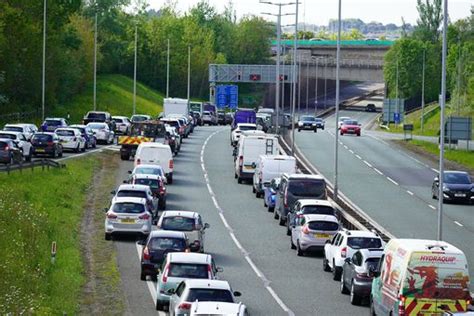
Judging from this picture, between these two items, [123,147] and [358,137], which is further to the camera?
[358,137]

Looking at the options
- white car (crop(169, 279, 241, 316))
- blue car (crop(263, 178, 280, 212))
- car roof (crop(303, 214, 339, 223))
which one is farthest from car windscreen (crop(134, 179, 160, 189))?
white car (crop(169, 279, 241, 316))

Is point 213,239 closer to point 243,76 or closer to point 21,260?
point 21,260

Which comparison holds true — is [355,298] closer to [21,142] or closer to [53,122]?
[21,142]

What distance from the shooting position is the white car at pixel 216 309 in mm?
25047

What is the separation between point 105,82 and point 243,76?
29503 millimetres

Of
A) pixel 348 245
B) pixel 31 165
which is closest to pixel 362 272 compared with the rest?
pixel 348 245

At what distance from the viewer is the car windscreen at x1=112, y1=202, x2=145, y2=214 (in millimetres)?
44156

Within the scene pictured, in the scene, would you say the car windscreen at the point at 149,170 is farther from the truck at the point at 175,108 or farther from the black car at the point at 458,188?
the truck at the point at 175,108

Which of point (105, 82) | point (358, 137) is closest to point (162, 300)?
point (358, 137)

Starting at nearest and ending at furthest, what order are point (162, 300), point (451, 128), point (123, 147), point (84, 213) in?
point (162, 300), point (84, 213), point (123, 147), point (451, 128)

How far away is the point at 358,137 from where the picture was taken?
109688 mm

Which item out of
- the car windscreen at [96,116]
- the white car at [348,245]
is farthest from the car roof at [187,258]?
the car windscreen at [96,116]

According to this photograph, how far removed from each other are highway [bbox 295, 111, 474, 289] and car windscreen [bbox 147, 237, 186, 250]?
36.9ft

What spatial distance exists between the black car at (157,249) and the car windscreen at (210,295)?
25.4ft
